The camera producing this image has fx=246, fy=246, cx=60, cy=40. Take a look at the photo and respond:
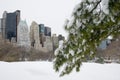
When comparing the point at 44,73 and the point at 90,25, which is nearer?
the point at 90,25

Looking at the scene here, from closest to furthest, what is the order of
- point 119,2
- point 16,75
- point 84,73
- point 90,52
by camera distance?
point 119,2 → point 90,52 → point 16,75 → point 84,73

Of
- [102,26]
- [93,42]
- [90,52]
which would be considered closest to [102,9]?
[102,26]

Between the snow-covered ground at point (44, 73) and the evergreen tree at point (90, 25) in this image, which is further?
the snow-covered ground at point (44, 73)

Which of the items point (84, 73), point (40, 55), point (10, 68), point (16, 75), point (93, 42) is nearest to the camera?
point (93, 42)

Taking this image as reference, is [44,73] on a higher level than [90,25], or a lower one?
lower

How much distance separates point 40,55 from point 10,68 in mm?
45575

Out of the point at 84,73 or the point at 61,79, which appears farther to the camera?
the point at 84,73

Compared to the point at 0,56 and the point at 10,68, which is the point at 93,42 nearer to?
the point at 10,68

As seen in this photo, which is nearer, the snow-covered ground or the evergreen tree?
the evergreen tree

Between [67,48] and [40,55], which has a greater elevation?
[67,48]

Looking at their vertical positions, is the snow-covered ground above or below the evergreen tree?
below

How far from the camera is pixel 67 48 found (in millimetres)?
3127

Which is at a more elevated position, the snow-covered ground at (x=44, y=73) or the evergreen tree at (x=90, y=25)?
the evergreen tree at (x=90, y=25)

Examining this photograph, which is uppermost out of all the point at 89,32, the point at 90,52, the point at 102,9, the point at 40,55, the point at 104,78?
the point at 102,9
